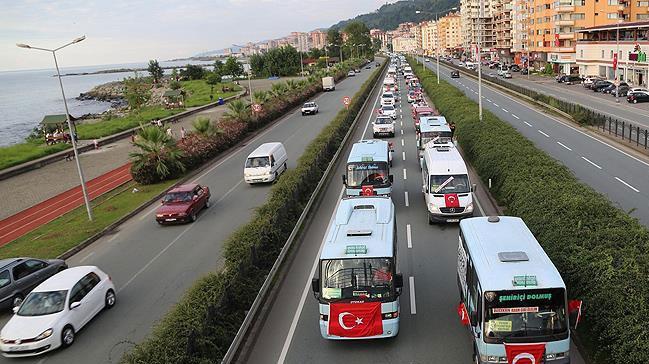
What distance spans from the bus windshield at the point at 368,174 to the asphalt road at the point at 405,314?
5.34 ft

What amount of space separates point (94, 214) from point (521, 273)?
22533 mm

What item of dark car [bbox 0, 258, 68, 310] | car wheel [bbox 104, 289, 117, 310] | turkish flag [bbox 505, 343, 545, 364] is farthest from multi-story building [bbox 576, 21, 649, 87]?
dark car [bbox 0, 258, 68, 310]

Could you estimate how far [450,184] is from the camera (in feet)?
65.3

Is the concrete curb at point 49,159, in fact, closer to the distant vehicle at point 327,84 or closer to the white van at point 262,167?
the white van at point 262,167

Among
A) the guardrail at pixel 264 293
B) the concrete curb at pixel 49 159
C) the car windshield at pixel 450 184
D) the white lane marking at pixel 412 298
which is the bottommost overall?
the white lane marking at pixel 412 298

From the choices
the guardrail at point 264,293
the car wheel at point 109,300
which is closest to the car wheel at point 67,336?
the car wheel at point 109,300

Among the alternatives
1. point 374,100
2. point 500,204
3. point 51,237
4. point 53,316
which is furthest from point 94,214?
point 374,100

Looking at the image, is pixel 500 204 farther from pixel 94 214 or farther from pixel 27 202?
pixel 27 202

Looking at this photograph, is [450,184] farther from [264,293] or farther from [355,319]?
[355,319]

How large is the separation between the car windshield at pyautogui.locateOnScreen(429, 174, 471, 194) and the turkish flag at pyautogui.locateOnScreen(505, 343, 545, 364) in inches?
417

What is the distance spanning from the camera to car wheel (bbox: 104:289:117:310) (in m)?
15.7

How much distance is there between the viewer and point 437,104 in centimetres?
5088

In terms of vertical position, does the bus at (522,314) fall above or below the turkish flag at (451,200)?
above

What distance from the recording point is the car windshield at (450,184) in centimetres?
1980
